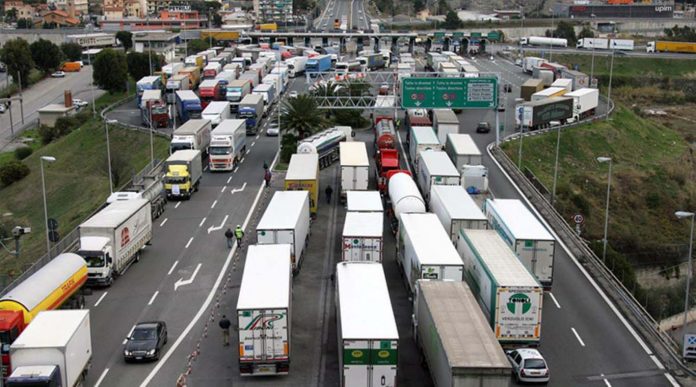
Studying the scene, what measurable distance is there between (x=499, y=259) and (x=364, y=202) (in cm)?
1256

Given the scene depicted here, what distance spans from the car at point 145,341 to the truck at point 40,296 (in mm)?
3244

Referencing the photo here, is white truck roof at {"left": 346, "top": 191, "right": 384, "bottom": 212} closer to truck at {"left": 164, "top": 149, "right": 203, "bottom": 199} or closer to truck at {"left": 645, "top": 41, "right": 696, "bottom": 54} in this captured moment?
truck at {"left": 164, "top": 149, "right": 203, "bottom": 199}

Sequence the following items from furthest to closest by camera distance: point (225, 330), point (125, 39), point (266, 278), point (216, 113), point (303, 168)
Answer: point (125, 39) < point (216, 113) < point (303, 168) < point (225, 330) < point (266, 278)

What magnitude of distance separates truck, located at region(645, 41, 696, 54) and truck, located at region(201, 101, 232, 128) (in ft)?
342

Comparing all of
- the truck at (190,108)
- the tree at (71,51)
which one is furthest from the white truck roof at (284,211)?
the tree at (71,51)

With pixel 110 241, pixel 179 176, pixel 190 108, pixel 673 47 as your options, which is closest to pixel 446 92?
pixel 179 176

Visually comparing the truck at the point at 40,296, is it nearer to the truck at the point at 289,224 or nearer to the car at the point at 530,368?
the truck at the point at 289,224

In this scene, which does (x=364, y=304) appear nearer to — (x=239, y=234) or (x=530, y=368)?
(x=530, y=368)

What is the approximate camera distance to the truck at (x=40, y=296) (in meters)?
28.7

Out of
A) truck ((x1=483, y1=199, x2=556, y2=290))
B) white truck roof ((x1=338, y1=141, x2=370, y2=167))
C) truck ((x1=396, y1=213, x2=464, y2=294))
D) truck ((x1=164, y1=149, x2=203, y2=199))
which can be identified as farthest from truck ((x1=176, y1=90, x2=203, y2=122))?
truck ((x1=483, y1=199, x2=556, y2=290))

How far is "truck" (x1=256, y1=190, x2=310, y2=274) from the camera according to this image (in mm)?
39000

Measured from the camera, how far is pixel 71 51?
147250mm

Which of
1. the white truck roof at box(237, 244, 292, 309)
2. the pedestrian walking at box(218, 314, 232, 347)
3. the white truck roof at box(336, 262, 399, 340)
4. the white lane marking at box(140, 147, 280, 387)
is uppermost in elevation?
the white truck roof at box(237, 244, 292, 309)

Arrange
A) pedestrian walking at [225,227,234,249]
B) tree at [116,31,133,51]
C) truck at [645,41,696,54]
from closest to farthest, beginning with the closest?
pedestrian walking at [225,227,234,249]
truck at [645,41,696,54]
tree at [116,31,133,51]
